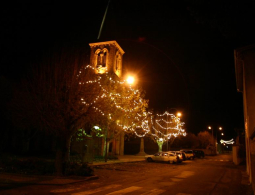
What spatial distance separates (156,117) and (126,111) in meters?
19.5

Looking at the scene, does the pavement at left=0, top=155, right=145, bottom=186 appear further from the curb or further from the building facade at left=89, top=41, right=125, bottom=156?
the building facade at left=89, top=41, right=125, bottom=156

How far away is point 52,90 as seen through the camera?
50.6 ft

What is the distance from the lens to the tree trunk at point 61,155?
14230 millimetres

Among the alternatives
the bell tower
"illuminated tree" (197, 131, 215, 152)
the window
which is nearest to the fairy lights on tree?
the bell tower

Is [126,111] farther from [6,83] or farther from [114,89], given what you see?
[6,83]

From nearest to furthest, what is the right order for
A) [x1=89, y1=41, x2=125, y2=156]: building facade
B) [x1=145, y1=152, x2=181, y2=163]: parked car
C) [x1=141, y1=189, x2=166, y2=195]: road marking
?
1. [x1=141, y1=189, x2=166, y2=195]: road marking
2. [x1=145, y1=152, x2=181, y2=163]: parked car
3. [x1=89, y1=41, x2=125, y2=156]: building facade

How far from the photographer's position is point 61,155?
14.7m

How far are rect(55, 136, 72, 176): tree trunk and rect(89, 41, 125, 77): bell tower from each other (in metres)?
27.9

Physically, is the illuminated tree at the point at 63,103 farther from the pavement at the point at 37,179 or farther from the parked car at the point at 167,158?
the parked car at the point at 167,158

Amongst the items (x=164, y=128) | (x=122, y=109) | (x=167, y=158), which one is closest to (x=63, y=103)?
(x=122, y=109)

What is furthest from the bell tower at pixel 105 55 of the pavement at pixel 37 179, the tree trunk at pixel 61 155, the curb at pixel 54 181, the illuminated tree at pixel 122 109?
the curb at pixel 54 181

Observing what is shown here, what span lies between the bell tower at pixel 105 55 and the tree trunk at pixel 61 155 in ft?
91.4

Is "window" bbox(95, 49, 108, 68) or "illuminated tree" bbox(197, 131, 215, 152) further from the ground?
"window" bbox(95, 49, 108, 68)

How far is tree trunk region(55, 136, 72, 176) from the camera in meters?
14.2
